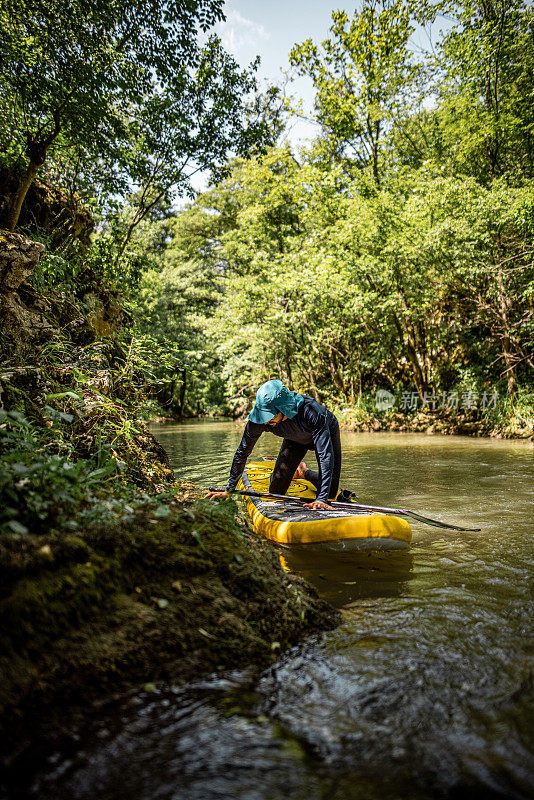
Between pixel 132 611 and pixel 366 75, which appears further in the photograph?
pixel 366 75

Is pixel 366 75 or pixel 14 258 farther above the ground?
pixel 366 75

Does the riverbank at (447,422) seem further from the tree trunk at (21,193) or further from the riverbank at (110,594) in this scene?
the tree trunk at (21,193)

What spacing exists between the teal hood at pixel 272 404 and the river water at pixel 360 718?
1.62m

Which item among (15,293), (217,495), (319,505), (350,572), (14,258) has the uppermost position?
(14,258)

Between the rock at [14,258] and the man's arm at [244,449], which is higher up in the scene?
the rock at [14,258]

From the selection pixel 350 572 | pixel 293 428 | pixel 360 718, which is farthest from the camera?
pixel 293 428

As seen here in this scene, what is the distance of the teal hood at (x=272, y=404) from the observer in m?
3.93

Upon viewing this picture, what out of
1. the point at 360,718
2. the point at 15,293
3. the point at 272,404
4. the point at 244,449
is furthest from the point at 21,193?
the point at 360,718

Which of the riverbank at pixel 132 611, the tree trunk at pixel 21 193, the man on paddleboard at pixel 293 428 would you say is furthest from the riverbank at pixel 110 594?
the tree trunk at pixel 21 193

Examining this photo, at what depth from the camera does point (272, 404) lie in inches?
155

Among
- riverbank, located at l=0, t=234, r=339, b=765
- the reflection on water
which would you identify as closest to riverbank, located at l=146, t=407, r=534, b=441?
the reflection on water

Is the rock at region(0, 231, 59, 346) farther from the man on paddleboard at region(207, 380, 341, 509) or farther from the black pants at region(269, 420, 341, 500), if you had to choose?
the black pants at region(269, 420, 341, 500)

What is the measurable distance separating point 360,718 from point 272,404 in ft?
8.82

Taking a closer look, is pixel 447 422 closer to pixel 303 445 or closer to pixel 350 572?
pixel 303 445
